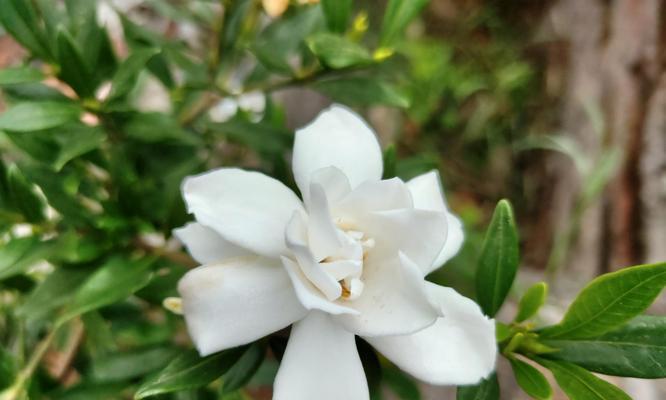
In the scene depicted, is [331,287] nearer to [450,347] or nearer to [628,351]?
[450,347]

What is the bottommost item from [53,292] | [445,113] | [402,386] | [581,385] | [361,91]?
[445,113]

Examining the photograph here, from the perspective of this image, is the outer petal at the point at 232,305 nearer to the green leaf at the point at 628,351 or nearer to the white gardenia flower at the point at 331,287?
the white gardenia flower at the point at 331,287

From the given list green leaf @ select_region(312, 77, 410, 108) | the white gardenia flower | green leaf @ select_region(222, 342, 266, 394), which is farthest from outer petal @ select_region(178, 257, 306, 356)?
green leaf @ select_region(312, 77, 410, 108)

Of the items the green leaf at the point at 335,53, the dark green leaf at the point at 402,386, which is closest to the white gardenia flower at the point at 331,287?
the green leaf at the point at 335,53

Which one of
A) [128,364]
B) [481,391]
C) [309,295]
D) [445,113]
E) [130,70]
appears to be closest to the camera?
[309,295]

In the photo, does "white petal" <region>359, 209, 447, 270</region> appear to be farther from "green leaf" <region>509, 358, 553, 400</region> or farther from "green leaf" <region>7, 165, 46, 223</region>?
"green leaf" <region>7, 165, 46, 223</region>

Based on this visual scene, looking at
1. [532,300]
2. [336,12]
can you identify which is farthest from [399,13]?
[532,300]

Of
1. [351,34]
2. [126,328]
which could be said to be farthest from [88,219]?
[351,34]
